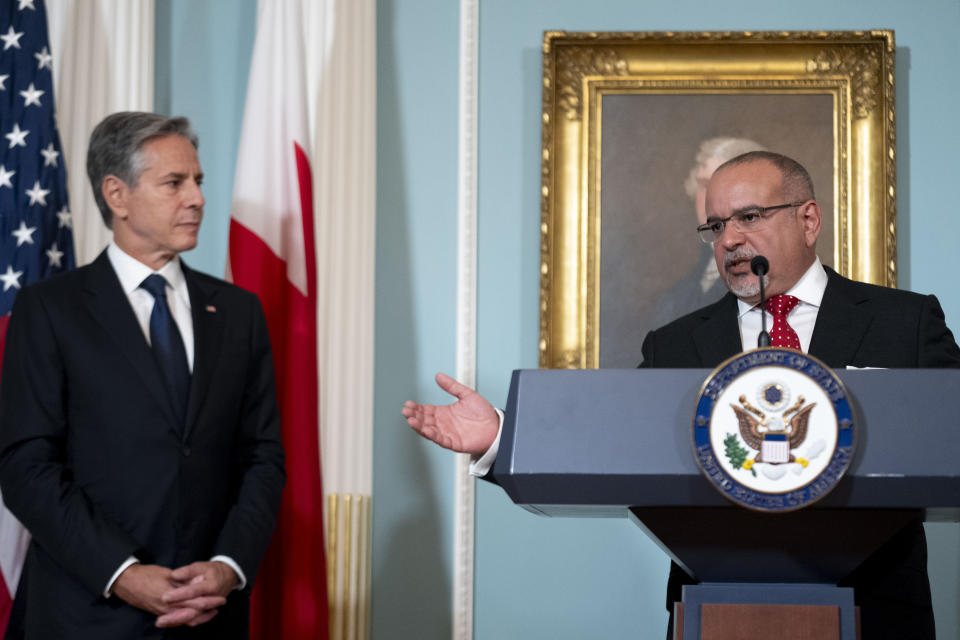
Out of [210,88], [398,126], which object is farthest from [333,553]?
[210,88]

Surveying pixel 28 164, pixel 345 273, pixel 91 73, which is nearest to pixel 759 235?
pixel 345 273

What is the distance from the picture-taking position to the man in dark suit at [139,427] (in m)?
2.29

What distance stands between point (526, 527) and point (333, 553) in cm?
70

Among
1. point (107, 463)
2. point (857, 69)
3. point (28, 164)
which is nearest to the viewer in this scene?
point (107, 463)

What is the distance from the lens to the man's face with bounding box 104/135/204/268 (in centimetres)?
269

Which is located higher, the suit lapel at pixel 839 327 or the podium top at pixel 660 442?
the suit lapel at pixel 839 327

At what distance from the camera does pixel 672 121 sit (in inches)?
148

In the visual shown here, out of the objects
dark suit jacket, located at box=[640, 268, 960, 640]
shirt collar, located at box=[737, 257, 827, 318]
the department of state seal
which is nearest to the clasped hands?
dark suit jacket, located at box=[640, 268, 960, 640]

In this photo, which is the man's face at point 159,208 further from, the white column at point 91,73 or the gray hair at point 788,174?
the gray hair at point 788,174

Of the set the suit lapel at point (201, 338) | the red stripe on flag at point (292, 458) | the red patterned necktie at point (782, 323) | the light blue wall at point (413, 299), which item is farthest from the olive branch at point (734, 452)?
the light blue wall at point (413, 299)

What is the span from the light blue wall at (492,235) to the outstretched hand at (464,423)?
1.88 m

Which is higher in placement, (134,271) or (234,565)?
(134,271)

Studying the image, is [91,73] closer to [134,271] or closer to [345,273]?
[345,273]

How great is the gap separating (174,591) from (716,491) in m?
1.47
